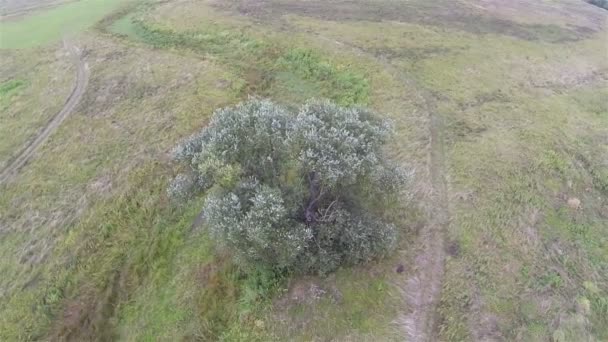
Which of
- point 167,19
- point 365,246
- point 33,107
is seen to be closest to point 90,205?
point 33,107

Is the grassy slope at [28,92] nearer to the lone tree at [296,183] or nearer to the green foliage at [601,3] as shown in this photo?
the lone tree at [296,183]

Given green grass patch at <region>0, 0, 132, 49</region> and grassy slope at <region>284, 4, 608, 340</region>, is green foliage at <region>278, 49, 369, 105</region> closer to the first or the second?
grassy slope at <region>284, 4, 608, 340</region>

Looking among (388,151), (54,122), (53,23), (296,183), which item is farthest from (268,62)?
(53,23)

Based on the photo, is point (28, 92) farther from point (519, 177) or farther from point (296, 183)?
point (519, 177)

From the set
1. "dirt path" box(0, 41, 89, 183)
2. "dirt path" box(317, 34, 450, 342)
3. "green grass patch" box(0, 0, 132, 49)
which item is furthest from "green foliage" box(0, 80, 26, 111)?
"dirt path" box(317, 34, 450, 342)

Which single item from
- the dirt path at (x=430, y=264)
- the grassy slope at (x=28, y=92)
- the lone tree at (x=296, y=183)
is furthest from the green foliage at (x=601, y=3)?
the grassy slope at (x=28, y=92)

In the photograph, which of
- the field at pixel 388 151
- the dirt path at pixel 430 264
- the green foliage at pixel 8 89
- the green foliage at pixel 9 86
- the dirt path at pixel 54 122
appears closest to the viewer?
the dirt path at pixel 430 264
